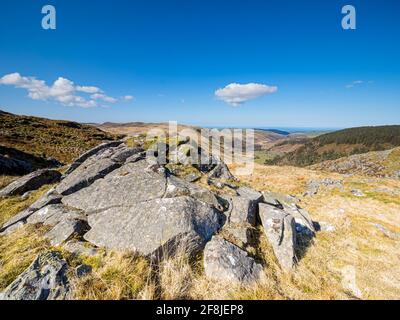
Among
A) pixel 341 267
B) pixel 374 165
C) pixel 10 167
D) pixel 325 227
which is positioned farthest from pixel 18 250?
pixel 374 165

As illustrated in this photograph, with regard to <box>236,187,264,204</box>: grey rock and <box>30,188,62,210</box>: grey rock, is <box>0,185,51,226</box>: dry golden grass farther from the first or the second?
<box>236,187,264,204</box>: grey rock

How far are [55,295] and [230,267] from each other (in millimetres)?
3938

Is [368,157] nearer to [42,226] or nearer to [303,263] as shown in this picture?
[303,263]

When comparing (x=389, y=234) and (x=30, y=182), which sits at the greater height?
(x=30, y=182)

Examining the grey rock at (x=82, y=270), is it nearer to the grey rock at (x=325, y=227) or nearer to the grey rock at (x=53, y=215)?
the grey rock at (x=53, y=215)

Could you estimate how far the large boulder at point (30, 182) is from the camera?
10.9 metres

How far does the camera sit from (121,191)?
8250 millimetres

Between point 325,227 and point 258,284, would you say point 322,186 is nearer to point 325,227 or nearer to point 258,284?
point 325,227

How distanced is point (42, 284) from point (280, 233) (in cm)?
717

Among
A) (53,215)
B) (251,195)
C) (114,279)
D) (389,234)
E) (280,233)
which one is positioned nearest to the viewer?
(114,279)

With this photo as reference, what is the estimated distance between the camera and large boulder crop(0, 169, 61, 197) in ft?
35.6

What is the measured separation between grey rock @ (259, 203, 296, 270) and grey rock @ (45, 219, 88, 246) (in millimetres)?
6583
